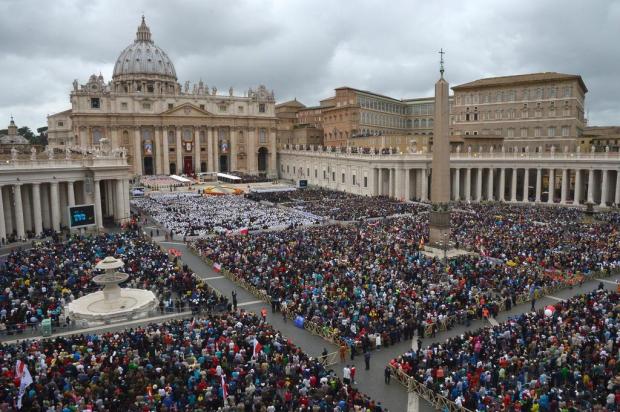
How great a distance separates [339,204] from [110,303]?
116 feet

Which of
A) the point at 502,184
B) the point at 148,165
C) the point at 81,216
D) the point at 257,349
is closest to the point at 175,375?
the point at 257,349

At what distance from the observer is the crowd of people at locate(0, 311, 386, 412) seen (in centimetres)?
1394

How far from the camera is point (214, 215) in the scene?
158 feet

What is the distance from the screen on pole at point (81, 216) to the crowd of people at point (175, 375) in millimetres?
23055

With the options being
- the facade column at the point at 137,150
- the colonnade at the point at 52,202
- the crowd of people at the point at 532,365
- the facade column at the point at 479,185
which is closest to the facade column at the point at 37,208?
the colonnade at the point at 52,202

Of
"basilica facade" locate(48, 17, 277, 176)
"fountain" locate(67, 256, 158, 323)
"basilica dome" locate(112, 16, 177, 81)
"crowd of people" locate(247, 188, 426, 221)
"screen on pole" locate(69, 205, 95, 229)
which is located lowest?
"fountain" locate(67, 256, 158, 323)

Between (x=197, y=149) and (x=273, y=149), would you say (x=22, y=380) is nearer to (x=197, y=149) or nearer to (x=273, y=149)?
(x=197, y=149)

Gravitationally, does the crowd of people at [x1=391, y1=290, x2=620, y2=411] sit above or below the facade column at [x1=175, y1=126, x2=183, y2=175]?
below

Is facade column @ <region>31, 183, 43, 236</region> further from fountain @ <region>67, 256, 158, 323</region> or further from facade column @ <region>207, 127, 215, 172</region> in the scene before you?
facade column @ <region>207, 127, 215, 172</region>

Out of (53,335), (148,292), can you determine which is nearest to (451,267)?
(148,292)

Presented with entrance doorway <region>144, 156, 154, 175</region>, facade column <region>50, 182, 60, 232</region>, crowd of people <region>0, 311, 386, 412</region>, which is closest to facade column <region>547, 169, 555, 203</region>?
crowd of people <region>0, 311, 386, 412</region>

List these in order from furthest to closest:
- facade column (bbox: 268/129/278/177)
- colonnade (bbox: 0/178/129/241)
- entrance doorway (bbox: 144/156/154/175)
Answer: facade column (bbox: 268/129/278/177)
entrance doorway (bbox: 144/156/154/175)
colonnade (bbox: 0/178/129/241)

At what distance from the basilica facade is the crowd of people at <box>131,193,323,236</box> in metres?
33.8

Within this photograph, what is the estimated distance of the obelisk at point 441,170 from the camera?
3503 cm
